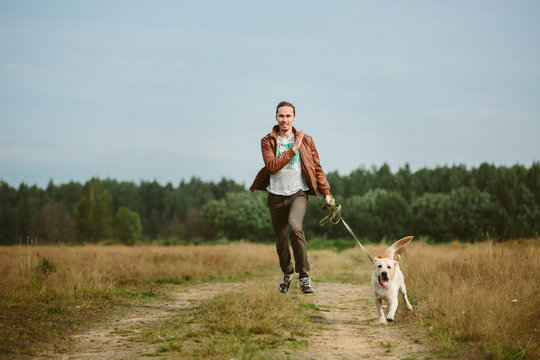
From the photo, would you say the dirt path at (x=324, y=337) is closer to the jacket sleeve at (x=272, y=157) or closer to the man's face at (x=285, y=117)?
the jacket sleeve at (x=272, y=157)

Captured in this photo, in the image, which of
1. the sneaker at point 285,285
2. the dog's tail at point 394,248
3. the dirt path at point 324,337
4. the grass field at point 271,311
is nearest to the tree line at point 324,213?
the grass field at point 271,311

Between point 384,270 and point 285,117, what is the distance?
2.64 meters

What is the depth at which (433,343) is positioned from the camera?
5.30m

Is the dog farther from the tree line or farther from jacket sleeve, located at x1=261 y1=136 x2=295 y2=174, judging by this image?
the tree line

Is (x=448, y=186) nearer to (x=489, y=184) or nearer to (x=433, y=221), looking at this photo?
(x=489, y=184)

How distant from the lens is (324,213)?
6350cm

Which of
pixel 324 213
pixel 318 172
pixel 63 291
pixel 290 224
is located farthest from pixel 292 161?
pixel 324 213

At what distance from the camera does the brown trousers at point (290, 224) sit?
723cm

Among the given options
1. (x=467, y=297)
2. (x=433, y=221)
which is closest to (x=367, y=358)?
(x=467, y=297)

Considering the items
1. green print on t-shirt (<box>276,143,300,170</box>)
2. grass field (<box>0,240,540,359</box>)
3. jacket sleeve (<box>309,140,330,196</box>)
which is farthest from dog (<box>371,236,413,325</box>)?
green print on t-shirt (<box>276,143,300,170</box>)

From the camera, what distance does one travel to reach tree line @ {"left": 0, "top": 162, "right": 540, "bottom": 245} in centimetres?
5294

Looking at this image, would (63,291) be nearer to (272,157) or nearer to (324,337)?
(272,157)

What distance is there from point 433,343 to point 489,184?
2396 inches

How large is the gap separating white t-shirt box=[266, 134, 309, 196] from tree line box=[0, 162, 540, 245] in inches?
1363
